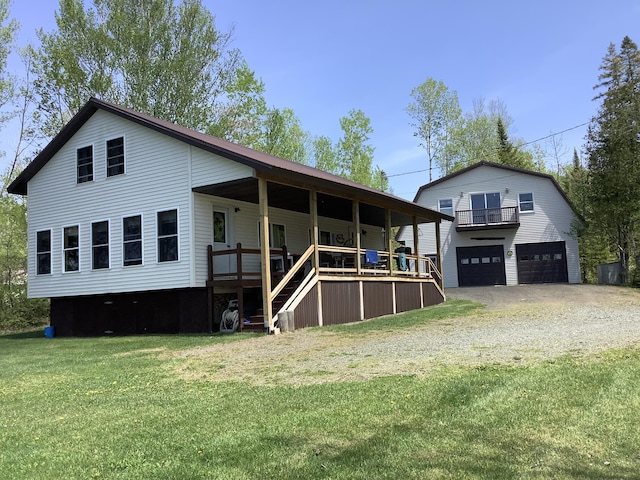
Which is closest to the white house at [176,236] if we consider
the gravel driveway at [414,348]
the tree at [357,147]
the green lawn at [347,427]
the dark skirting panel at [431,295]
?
the dark skirting panel at [431,295]

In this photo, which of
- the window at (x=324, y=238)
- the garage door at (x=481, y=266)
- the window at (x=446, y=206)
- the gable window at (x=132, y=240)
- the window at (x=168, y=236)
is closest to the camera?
the window at (x=168, y=236)

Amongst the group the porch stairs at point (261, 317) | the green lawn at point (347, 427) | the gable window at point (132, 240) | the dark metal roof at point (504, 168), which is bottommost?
the green lawn at point (347, 427)

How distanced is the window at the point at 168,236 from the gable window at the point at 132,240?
0.84 metres

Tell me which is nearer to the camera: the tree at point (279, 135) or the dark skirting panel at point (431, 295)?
the dark skirting panel at point (431, 295)

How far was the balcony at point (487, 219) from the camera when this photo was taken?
98.8 feet

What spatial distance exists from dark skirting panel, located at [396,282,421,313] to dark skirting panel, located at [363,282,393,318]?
72cm

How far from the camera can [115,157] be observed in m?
16.7

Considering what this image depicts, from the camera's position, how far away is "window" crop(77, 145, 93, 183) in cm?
1723

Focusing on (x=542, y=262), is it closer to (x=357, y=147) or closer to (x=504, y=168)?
(x=504, y=168)

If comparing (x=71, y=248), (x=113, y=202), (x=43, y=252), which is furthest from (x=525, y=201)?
(x=43, y=252)

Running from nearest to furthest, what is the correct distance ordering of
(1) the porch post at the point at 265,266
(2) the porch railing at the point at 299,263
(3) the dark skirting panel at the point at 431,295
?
(1) the porch post at the point at 265,266 < (2) the porch railing at the point at 299,263 < (3) the dark skirting panel at the point at 431,295

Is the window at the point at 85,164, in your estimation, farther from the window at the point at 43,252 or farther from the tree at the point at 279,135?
the tree at the point at 279,135

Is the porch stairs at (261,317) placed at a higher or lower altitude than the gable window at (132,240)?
lower

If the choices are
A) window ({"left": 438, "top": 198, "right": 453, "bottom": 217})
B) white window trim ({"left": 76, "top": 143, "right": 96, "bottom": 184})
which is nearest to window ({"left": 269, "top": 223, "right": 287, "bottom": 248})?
white window trim ({"left": 76, "top": 143, "right": 96, "bottom": 184})
